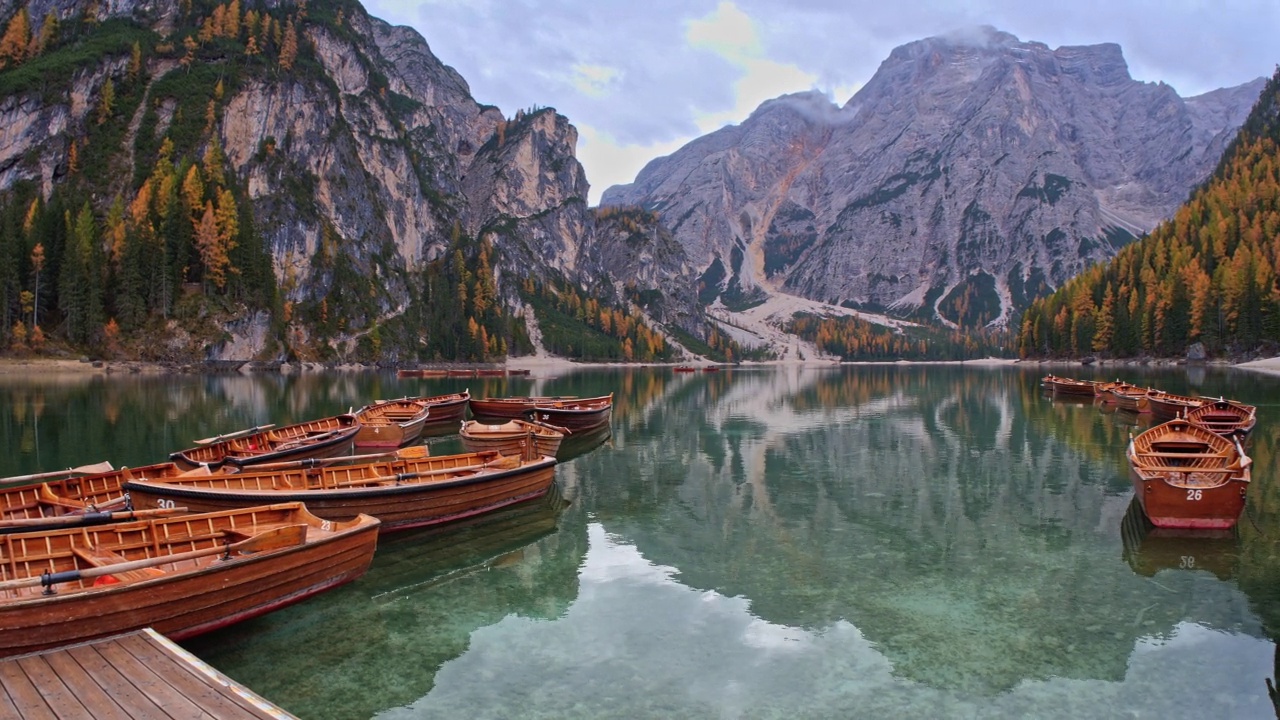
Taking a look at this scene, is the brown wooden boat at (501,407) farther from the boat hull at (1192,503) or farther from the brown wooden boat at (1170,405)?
the brown wooden boat at (1170,405)

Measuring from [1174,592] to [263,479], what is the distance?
1036 inches

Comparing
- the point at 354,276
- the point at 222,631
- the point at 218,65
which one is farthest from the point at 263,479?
the point at 218,65

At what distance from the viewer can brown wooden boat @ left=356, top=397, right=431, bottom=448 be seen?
42.1 metres

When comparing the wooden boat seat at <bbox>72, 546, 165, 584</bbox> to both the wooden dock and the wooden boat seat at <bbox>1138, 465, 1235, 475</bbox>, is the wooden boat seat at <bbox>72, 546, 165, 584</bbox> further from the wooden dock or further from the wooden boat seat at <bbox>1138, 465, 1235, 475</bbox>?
the wooden boat seat at <bbox>1138, 465, 1235, 475</bbox>

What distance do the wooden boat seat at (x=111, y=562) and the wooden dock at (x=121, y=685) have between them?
1.78 m

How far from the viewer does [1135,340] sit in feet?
479

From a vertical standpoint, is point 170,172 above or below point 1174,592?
above

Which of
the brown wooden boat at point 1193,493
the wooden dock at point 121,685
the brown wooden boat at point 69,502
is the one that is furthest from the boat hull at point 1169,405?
the brown wooden boat at point 69,502

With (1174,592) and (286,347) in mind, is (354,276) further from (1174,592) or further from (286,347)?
(1174,592)

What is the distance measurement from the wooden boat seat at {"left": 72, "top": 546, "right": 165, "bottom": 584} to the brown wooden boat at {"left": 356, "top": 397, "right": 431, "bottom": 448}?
87.8ft

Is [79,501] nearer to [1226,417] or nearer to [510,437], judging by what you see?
[510,437]

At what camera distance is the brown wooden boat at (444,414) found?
5406cm

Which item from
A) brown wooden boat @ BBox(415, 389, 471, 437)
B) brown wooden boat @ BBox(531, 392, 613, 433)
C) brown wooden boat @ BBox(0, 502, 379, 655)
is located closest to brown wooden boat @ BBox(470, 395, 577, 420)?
brown wooden boat @ BBox(415, 389, 471, 437)

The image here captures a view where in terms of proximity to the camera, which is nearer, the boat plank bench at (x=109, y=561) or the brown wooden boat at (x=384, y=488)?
the boat plank bench at (x=109, y=561)
